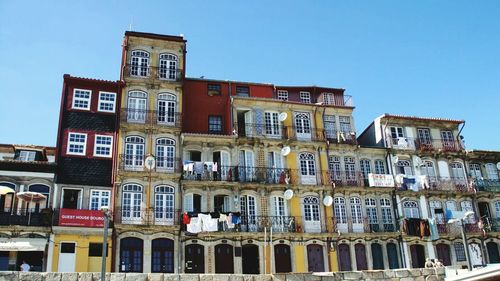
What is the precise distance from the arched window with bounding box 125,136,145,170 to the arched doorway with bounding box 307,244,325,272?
12336 mm

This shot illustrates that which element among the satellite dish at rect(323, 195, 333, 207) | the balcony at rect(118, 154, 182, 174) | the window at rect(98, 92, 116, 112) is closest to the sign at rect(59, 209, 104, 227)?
the balcony at rect(118, 154, 182, 174)

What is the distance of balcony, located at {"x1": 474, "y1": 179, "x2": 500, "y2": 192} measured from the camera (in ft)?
125

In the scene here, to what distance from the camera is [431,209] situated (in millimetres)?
36188

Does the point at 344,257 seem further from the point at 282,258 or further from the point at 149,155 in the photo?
the point at 149,155

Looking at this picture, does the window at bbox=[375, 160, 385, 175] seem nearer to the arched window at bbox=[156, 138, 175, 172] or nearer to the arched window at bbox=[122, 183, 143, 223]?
the arched window at bbox=[156, 138, 175, 172]

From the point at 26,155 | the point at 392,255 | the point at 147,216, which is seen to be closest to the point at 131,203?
the point at 147,216

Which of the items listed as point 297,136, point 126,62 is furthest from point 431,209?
point 126,62

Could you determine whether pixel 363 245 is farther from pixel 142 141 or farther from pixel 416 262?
pixel 142 141

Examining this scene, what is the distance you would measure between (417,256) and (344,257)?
571 centimetres

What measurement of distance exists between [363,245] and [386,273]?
15012mm

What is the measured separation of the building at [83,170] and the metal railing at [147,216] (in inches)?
39.3

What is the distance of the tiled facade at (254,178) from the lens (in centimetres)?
2997

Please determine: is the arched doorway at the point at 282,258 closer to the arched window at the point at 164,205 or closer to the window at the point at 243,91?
the arched window at the point at 164,205

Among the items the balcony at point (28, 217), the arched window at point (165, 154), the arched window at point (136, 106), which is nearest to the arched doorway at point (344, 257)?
the arched window at point (165, 154)
